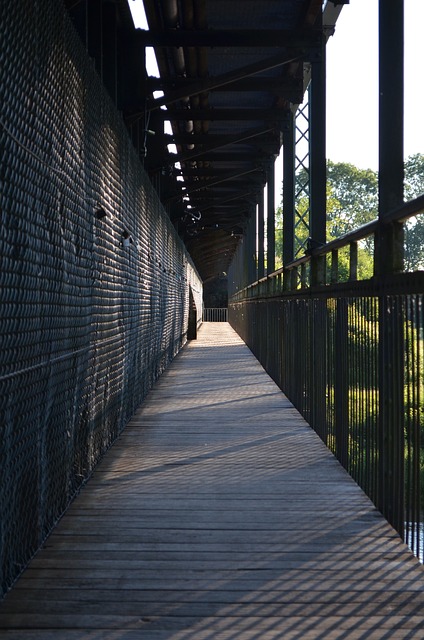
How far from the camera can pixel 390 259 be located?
3.92 meters

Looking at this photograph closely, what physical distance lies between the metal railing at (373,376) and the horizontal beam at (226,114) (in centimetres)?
438

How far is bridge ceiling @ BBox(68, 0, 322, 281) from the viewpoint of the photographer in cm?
Answer: 791

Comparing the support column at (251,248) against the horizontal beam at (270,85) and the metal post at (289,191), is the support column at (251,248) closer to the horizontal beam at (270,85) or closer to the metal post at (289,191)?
the metal post at (289,191)

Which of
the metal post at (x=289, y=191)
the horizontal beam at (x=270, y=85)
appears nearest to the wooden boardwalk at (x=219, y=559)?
the horizontal beam at (x=270, y=85)

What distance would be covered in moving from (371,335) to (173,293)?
11.7 meters

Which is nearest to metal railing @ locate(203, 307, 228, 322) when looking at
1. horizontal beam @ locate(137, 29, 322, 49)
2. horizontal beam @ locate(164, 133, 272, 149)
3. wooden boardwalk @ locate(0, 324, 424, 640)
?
horizontal beam @ locate(164, 133, 272, 149)

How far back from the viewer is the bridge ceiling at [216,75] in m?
7.91

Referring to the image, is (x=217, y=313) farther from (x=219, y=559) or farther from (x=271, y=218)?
(x=219, y=559)

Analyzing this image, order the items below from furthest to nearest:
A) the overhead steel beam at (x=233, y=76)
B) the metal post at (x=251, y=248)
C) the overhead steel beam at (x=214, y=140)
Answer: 1. the metal post at (x=251, y=248)
2. the overhead steel beam at (x=214, y=140)
3. the overhead steel beam at (x=233, y=76)

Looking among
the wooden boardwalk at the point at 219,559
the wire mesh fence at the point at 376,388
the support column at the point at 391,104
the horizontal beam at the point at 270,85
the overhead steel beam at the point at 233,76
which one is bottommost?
the wooden boardwalk at the point at 219,559

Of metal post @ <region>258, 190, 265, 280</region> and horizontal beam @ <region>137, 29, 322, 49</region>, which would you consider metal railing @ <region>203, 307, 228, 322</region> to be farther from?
horizontal beam @ <region>137, 29, 322, 49</region>

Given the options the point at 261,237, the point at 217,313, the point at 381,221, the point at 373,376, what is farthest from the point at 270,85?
the point at 217,313

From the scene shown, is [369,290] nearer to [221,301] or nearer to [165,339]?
[165,339]

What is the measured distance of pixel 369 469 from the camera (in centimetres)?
439
